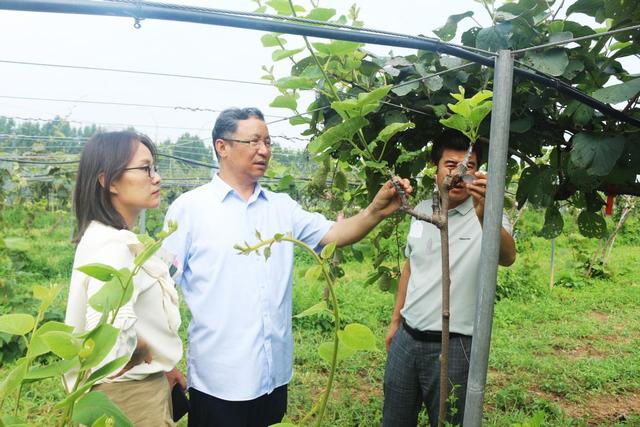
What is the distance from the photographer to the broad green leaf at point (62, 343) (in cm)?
41

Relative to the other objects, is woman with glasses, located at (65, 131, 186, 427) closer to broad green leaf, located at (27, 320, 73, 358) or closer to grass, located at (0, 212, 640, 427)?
grass, located at (0, 212, 640, 427)

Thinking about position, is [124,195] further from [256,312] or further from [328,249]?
[328,249]

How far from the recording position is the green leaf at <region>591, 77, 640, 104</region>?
3.72ft

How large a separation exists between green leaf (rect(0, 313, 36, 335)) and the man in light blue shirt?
124cm

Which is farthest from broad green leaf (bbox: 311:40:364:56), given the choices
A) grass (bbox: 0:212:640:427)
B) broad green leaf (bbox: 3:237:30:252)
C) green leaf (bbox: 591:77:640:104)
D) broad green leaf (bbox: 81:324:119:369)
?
broad green leaf (bbox: 3:237:30:252)

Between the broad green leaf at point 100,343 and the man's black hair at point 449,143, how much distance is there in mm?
1470

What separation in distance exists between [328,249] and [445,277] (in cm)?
46

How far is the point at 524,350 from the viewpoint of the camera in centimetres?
420

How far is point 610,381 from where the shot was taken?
3.58m

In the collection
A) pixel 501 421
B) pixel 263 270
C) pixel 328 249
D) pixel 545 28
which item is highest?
pixel 545 28

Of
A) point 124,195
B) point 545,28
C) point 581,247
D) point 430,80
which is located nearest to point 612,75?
point 545,28

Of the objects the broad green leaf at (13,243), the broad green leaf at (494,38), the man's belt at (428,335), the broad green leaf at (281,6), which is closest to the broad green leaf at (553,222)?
the man's belt at (428,335)

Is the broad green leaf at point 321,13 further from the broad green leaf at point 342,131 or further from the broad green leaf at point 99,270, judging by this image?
the broad green leaf at point 99,270

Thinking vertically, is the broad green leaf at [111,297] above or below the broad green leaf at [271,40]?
below
